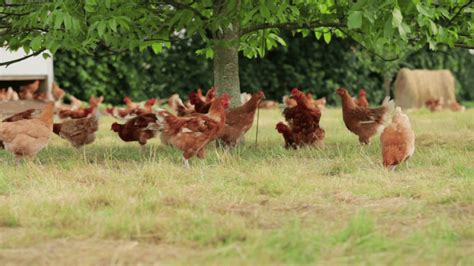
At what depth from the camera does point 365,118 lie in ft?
29.6

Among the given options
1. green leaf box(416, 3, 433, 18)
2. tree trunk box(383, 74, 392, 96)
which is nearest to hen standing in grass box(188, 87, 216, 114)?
green leaf box(416, 3, 433, 18)

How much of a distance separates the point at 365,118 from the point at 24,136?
401cm

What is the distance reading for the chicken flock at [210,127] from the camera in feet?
23.6

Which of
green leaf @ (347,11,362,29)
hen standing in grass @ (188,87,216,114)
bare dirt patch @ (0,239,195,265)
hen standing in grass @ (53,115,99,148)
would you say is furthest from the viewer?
hen standing in grass @ (53,115,99,148)

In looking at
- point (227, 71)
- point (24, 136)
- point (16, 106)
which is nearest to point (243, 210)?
point (24, 136)

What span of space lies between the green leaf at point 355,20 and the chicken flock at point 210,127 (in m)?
1.48

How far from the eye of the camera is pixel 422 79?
20.3 meters

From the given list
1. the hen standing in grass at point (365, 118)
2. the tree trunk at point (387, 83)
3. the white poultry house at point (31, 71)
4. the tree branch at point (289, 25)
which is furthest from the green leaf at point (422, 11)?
the tree trunk at point (387, 83)

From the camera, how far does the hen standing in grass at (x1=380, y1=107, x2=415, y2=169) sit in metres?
6.85

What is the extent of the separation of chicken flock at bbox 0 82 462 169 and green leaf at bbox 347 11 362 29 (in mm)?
1483

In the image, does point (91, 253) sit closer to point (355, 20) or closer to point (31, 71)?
point (355, 20)

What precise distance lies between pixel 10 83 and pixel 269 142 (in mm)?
9524

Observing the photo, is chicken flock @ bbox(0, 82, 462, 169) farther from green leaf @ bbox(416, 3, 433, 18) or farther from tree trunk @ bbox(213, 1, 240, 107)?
green leaf @ bbox(416, 3, 433, 18)

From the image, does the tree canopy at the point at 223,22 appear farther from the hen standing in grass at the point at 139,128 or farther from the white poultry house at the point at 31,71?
the white poultry house at the point at 31,71
